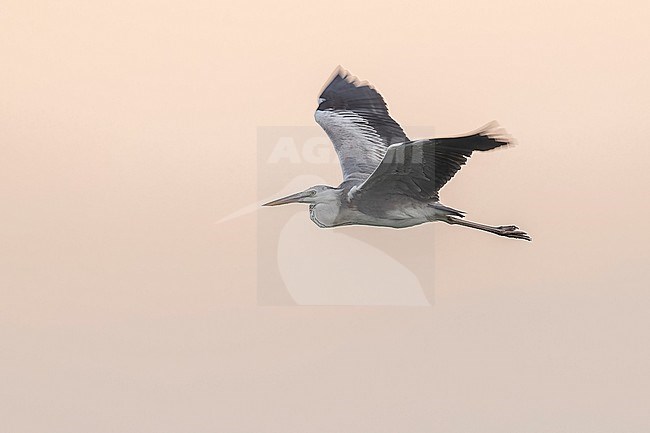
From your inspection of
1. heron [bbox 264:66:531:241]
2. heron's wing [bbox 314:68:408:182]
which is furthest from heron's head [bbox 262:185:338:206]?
heron's wing [bbox 314:68:408:182]

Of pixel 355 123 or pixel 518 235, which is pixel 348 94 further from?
pixel 518 235

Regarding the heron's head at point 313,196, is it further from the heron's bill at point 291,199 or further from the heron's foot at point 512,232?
the heron's foot at point 512,232

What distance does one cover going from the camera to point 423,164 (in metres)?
11.0

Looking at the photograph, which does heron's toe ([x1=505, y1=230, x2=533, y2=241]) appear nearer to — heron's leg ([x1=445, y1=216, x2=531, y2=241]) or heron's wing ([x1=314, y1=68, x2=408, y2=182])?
heron's leg ([x1=445, y1=216, x2=531, y2=241])

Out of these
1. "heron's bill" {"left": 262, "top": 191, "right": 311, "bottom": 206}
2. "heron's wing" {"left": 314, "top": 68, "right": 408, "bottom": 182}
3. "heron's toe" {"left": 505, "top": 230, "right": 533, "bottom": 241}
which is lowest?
"heron's toe" {"left": 505, "top": 230, "right": 533, "bottom": 241}

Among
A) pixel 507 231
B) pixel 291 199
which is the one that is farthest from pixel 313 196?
pixel 507 231

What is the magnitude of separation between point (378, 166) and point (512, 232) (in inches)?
100

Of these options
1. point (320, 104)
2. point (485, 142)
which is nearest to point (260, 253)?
point (320, 104)

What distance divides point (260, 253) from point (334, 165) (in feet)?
5.60

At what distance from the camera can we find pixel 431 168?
11.1 metres

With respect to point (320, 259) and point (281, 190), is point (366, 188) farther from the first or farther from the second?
point (320, 259)

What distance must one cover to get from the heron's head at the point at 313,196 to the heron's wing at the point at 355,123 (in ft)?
2.19

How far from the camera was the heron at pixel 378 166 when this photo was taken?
10625 millimetres

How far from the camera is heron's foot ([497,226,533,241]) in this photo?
12.7 metres
